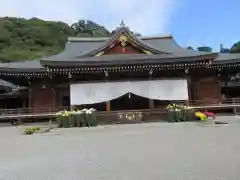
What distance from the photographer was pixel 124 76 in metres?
20.1

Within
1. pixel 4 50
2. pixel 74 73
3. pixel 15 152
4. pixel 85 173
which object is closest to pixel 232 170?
pixel 85 173

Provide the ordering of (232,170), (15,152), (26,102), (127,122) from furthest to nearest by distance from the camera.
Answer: (26,102), (127,122), (15,152), (232,170)

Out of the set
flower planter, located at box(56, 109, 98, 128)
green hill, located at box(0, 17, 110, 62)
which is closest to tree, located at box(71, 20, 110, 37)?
green hill, located at box(0, 17, 110, 62)

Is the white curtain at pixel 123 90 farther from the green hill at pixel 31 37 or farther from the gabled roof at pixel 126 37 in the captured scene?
the green hill at pixel 31 37

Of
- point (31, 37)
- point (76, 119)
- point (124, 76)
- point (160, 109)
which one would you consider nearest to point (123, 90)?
point (124, 76)

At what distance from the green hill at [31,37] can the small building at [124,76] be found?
41008mm

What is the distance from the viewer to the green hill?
63516mm

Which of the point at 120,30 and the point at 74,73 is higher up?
the point at 120,30

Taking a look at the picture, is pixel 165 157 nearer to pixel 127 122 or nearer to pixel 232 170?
pixel 232 170

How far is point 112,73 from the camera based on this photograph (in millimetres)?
19797

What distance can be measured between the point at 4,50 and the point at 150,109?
169 feet

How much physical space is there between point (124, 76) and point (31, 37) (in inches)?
2308

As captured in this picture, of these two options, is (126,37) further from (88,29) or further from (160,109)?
(88,29)

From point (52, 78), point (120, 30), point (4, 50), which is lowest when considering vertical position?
point (52, 78)
